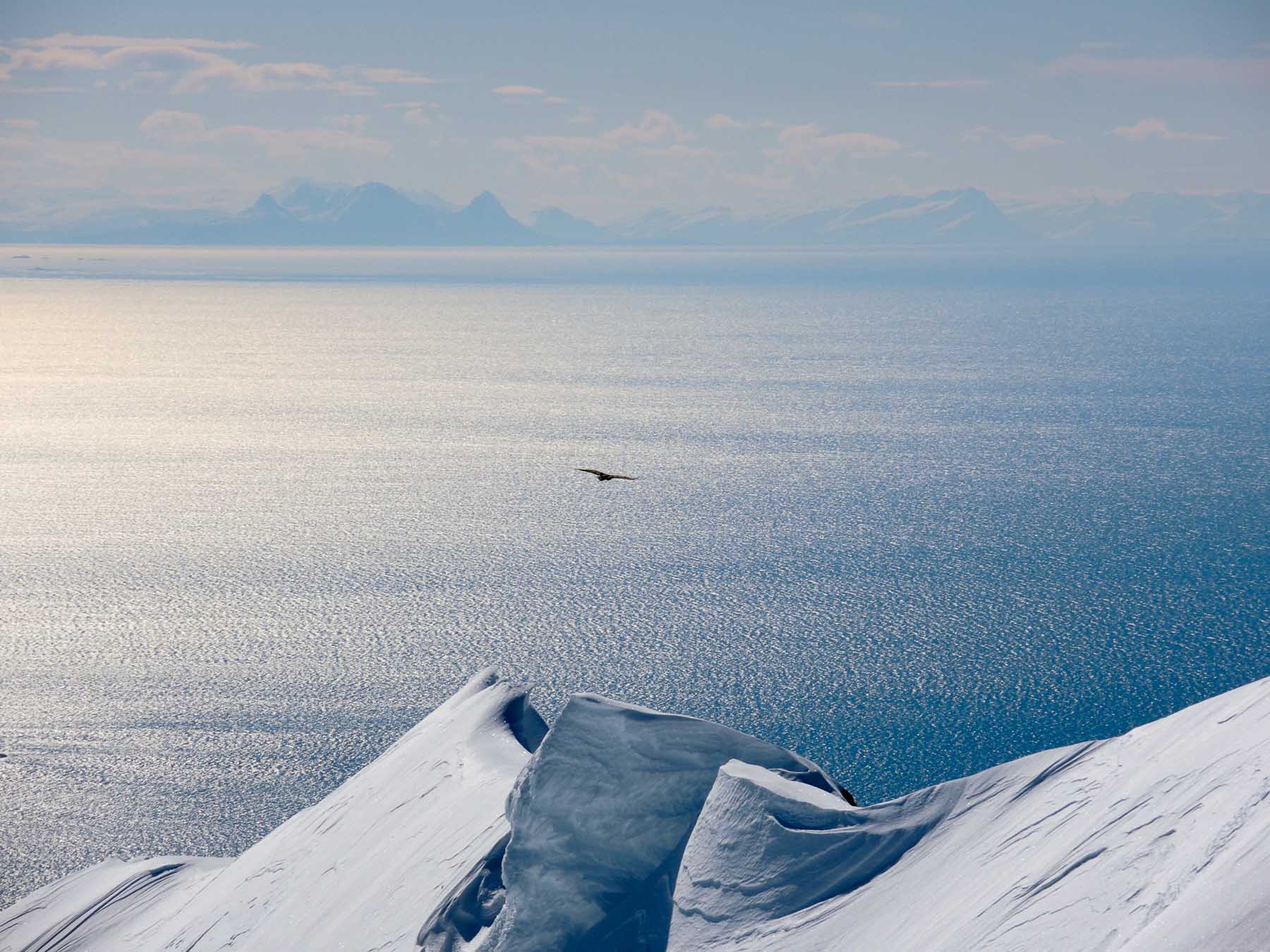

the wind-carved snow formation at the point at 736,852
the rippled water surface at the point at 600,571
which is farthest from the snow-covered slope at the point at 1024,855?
the rippled water surface at the point at 600,571

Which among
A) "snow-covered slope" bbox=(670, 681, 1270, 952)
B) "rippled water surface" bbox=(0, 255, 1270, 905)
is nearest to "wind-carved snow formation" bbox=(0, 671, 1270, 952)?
"snow-covered slope" bbox=(670, 681, 1270, 952)

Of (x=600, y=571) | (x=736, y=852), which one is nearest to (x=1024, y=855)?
(x=736, y=852)

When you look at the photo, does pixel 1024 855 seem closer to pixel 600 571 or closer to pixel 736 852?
pixel 736 852

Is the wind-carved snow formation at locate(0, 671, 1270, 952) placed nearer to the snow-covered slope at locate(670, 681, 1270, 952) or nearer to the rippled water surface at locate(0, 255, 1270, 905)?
the snow-covered slope at locate(670, 681, 1270, 952)

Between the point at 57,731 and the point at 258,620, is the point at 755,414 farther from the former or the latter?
the point at 57,731

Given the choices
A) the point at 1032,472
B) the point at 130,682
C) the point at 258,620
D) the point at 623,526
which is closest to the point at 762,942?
the point at 130,682

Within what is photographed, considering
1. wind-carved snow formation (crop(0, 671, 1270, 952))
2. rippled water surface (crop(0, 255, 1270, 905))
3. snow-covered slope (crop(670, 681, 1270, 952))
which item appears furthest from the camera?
rippled water surface (crop(0, 255, 1270, 905))
